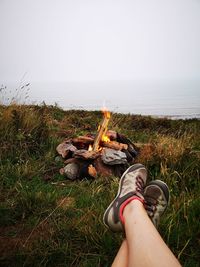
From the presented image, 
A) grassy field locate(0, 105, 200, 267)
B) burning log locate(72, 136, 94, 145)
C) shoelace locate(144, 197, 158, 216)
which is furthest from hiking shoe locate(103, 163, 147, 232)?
burning log locate(72, 136, 94, 145)

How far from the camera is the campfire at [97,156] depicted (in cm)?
431

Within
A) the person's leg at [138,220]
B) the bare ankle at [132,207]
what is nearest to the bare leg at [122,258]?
the person's leg at [138,220]

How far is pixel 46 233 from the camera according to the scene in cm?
252

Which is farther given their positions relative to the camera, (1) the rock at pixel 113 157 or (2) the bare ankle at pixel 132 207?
(1) the rock at pixel 113 157

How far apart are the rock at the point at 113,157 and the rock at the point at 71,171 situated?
1.64ft

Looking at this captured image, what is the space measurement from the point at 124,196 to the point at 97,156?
2379 millimetres

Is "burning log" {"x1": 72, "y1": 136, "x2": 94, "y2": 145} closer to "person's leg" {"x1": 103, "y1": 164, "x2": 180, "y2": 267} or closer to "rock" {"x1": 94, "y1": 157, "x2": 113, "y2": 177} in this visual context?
"rock" {"x1": 94, "y1": 157, "x2": 113, "y2": 177}

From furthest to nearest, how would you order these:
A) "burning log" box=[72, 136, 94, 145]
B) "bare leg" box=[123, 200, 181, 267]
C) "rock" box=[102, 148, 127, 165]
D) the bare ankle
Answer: "burning log" box=[72, 136, 94, 145] < "rock" box=[102, 148, 127, 165] < the bare ankle < "bare leg" box=[123, 200, 181, 267]

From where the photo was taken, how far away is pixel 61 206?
9.99 ft

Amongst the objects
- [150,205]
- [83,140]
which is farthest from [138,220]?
[83,140]

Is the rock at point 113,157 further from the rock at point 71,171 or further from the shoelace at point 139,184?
the shoelace at point 139,184

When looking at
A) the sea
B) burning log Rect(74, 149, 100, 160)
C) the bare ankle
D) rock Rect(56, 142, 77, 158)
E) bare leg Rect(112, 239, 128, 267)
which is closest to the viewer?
bare leg Rect(112, 239, 128, 267)

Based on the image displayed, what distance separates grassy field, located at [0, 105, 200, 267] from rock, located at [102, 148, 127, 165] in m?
0.41

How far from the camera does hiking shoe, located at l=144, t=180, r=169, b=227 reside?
7.53 ft
